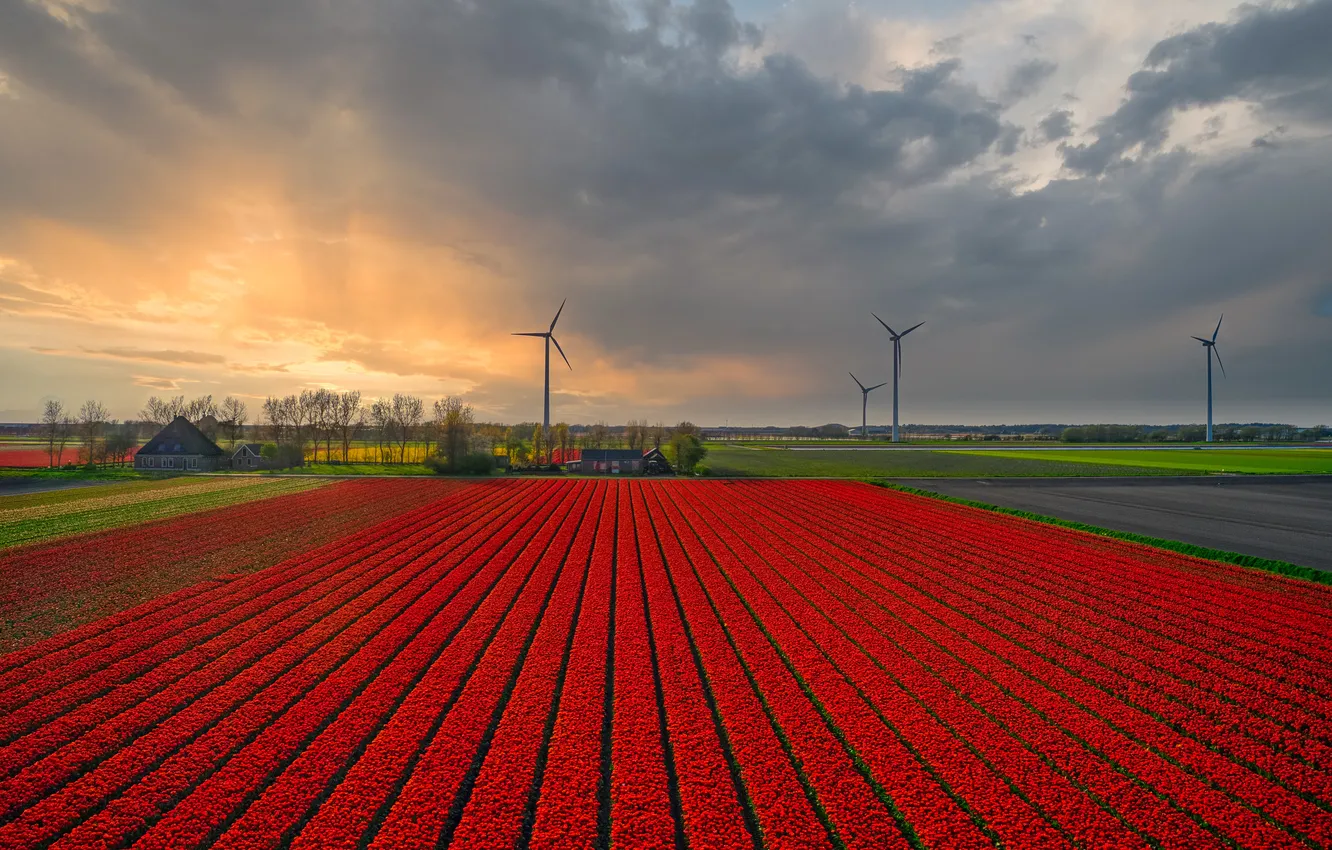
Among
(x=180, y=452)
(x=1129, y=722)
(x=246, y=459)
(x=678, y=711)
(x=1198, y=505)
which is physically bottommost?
(x=1129, y=722)

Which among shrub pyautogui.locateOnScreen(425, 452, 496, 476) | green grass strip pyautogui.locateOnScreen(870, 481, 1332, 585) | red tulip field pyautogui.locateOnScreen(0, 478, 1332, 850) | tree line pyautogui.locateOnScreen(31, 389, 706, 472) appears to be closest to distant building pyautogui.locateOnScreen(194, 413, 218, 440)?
tree line pyautogui.locateOnScreen(31, 389, 706, 472)

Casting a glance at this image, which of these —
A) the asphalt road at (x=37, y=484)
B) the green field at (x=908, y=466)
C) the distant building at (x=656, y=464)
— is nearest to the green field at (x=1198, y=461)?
the green field at (x=908, y=466)

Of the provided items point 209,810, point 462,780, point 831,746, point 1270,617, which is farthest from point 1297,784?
point 209,810

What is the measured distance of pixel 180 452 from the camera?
6969 centimetres

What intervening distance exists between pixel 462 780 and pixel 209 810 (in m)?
3.05

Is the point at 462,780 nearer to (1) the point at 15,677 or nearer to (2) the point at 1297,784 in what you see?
(1) the point at 15,677

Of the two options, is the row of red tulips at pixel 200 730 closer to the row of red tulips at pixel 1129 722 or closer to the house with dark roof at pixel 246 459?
the row of red tulips at pixel 1129 722

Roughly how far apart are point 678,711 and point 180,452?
281ft

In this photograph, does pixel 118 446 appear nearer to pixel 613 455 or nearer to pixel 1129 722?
pixel 613 455

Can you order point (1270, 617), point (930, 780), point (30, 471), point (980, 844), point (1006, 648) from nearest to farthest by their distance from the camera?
point (980, 844), point (930, 780), point (1006, 648), point (1270, 617), point (30, 471)

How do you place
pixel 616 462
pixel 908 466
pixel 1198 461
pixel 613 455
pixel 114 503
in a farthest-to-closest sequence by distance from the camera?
pixel 613 455
pixel 616 462
pixel 1198 461
pixel 908 466
pixel 114 503

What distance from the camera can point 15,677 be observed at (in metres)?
11.1

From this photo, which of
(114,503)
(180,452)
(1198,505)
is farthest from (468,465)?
(1198,505)

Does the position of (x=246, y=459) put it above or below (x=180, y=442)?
below
